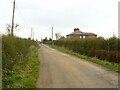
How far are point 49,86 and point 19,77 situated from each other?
1.92m

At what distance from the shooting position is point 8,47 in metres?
14.8

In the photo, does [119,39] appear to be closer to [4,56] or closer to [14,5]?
[14,5]

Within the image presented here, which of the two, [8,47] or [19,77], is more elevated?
[8,47]

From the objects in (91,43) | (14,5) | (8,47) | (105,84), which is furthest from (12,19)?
(105,84)

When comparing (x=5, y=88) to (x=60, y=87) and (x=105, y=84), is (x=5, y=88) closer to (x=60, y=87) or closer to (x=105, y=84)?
(x=60, y=87)

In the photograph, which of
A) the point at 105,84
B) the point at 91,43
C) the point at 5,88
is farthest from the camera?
the point at 91,43

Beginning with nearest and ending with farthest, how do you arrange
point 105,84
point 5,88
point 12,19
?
point 5,88 → point 105,84 → point 12,19

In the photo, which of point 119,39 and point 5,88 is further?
point 119,39

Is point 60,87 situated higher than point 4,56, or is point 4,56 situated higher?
point 4,56

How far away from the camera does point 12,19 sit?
128 ft

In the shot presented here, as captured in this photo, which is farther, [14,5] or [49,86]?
[14,5]

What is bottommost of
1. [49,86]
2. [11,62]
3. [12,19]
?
[49,86]

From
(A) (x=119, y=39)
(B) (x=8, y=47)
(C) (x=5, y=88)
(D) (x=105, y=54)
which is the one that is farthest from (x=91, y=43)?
(C) (x=5, y=88)

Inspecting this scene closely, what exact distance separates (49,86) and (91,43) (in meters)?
31.2
